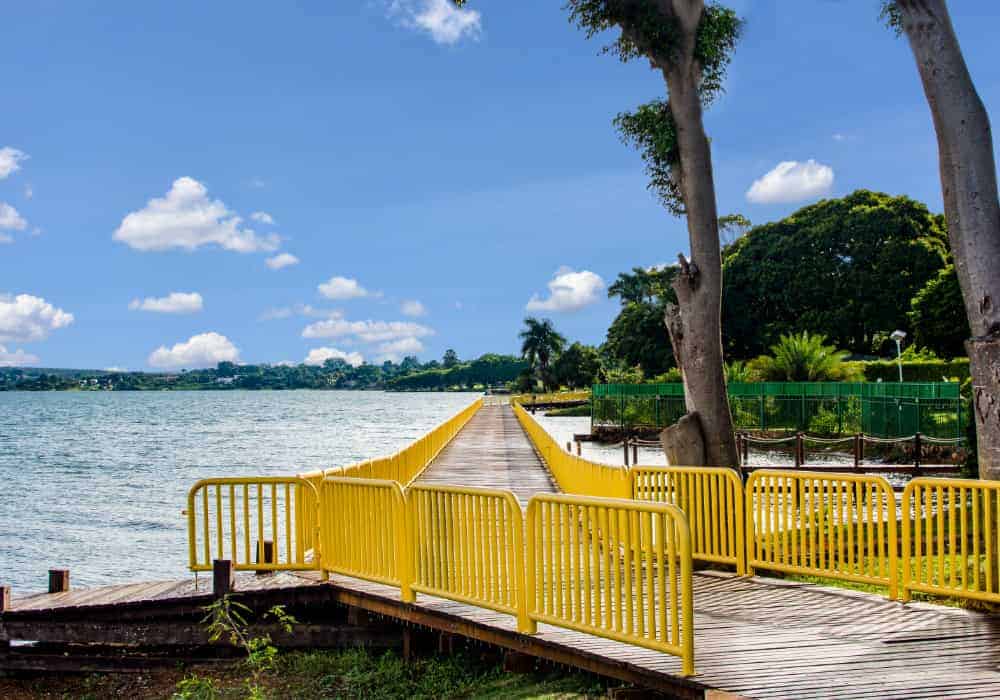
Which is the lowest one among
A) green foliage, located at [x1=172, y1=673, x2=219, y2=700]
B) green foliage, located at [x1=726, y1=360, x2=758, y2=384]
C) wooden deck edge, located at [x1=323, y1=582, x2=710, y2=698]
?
green foliage, located at [x1=172, y1=673, x2=219, y2=700]

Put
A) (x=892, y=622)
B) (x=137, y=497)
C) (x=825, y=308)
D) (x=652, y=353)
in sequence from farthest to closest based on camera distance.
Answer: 1. (x=652, y=353)
2. (x=825, y=308)
3. (x=137, y=497)
4. (x=892, y=622)

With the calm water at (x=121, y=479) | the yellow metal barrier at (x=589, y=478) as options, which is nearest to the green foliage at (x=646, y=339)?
the calm water at (x=121, y=479)

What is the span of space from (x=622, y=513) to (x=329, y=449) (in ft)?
200

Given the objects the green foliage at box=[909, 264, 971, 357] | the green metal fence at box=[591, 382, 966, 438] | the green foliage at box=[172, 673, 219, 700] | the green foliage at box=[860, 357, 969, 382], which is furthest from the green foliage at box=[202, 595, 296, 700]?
the green foliage at box=[909, 264, 971, 357]

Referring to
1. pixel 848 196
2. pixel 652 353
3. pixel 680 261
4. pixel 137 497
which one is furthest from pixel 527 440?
pixel 848 196

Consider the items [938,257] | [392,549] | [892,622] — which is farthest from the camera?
[938,257]

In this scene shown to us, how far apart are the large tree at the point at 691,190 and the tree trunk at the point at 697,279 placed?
0.04 ft

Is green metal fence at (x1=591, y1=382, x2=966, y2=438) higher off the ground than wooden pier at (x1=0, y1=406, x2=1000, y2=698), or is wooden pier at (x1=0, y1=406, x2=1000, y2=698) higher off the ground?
green metal fence at (x1=591, y1=382, x2=966, y2=438)

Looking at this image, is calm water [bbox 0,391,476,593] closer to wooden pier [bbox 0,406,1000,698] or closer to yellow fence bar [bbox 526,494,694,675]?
wooden pier [bbox 0,406,1000,698]

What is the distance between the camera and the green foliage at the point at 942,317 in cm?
4706

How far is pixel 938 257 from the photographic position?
212 ft

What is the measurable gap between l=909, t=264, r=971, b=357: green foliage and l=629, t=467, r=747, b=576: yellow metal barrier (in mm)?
41167

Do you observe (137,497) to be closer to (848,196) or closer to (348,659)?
(348,659)

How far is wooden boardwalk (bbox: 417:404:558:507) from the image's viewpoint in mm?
21547
